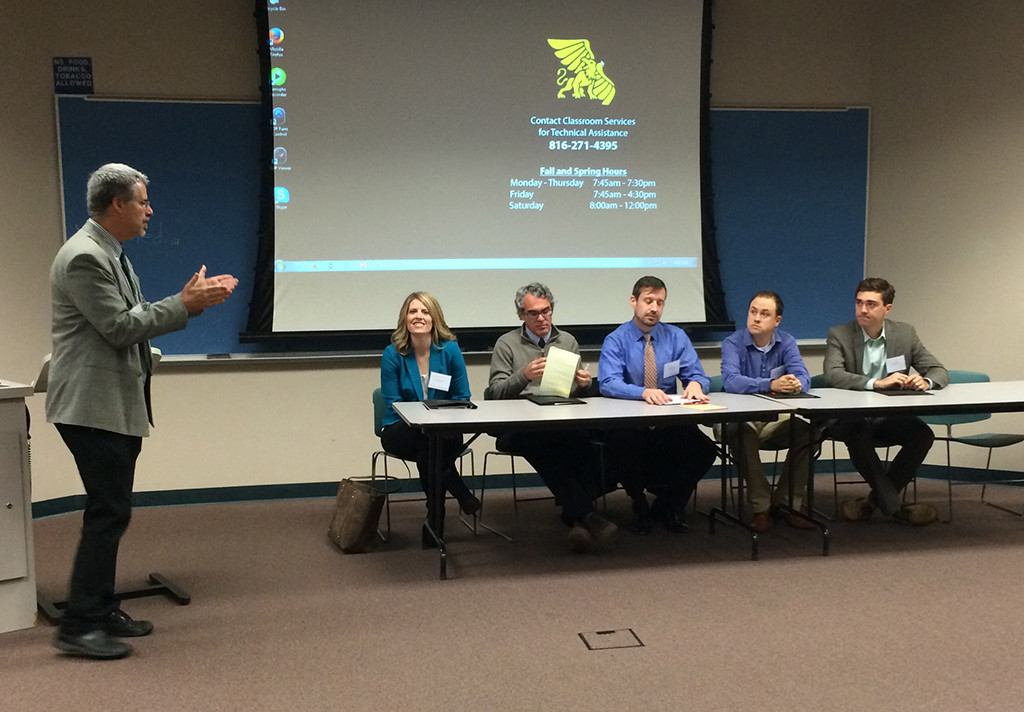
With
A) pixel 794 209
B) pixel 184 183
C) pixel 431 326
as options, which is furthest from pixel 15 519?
pixel 794 209

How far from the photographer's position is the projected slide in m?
4.95

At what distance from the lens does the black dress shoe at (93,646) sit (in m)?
2.76

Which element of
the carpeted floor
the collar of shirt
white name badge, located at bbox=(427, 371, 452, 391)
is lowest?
the carpeted floor

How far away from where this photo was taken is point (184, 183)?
16.1 ft

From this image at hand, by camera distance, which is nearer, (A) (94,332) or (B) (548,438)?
(A) (94,332)

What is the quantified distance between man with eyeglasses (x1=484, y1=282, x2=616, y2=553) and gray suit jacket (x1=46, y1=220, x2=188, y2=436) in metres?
1.69

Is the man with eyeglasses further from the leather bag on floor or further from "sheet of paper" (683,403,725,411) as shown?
the leather bag on floor

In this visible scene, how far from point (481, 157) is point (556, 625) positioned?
300 centimetres

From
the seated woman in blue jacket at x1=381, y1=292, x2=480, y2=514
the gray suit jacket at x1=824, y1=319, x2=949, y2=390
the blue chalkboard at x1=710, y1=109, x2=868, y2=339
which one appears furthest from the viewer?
the blue chalkboard at x1=710, y1=109, x2=868, y2=339

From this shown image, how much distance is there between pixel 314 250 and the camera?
5.00 meters

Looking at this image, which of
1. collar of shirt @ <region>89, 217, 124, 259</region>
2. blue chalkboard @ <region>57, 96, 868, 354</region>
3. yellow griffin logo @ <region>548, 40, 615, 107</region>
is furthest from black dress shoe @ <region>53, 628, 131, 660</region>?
yellow griffin logo @ <region>548, 40, 615, 107</region>

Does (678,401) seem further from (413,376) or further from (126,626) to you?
(126,626)

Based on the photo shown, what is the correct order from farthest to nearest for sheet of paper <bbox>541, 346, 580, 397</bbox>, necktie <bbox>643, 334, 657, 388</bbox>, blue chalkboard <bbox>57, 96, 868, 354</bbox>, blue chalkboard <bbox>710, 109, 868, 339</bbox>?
blue chalkboard <bbox>710, 109, 868, 339</bbox>, blue chalkboard <bbox>57, 96, 868, 354</bbox>, necktie <bbox>643, 334, 657, 388</bbox>, sheet of paper <bbox>541, 346, 580, 397</bbox>

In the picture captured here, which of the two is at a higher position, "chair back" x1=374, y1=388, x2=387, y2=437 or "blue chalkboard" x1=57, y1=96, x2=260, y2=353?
"blue chalkboard" x1=57, y1=96, x2=260, y2=353
